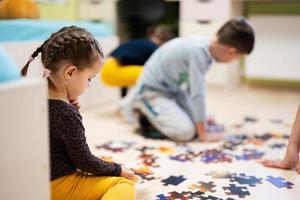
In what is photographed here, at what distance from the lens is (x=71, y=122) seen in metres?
1.14

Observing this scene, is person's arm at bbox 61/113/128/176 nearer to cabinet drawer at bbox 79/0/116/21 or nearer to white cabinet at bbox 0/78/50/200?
white cabinet at bbox 0/78/50/200

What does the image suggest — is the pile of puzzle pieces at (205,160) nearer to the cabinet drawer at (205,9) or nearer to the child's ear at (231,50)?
the child's ear at (231,50)

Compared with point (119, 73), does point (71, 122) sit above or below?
above

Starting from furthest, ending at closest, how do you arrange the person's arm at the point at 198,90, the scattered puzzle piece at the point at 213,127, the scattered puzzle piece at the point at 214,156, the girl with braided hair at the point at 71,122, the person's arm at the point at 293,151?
1. the scattered puzzle piece at the point at 213,127
2. the person's arm at the point at 198,90
3. the scattered puzzle piece at the point at 214,156
4. the person's arm at the point at 293,151
5. the girl with braided hair at the point at 71,122

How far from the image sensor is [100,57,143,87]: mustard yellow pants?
2.69m

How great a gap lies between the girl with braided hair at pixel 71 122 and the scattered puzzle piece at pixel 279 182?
0.64 m

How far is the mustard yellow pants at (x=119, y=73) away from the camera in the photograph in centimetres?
269

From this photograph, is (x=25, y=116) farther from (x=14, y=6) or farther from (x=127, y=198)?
(x=14, y=6)

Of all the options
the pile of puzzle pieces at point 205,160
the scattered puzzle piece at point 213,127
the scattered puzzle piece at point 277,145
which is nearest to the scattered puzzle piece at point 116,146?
the pile of puzzle pieces at point 205,160

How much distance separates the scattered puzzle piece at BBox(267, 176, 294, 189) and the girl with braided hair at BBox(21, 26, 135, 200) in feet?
2.08

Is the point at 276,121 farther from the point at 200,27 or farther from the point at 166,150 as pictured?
the point at 200,27

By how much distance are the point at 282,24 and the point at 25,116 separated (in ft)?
10.1

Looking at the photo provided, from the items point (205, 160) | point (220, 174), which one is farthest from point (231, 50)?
point (220, 174)

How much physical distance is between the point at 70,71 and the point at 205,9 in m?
2.66
